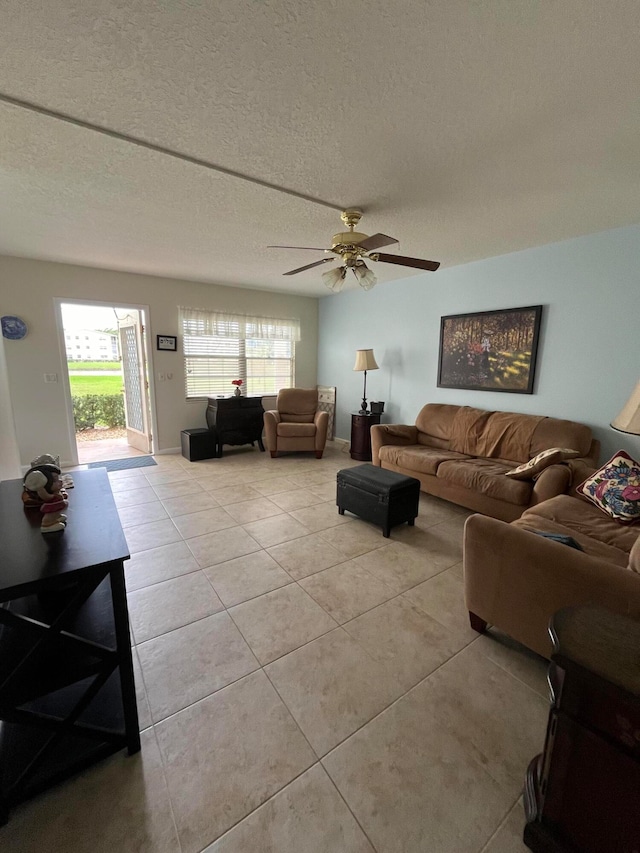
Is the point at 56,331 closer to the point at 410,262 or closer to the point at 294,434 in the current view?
the point at 294,434

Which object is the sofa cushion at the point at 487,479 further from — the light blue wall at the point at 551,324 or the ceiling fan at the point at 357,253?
the ceiling fan at the point at 357,253

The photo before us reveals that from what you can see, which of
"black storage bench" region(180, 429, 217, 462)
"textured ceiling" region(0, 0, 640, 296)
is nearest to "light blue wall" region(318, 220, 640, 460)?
"textured ceiling" region(0, 0, 640, 296)

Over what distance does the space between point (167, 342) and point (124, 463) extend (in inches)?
69.4

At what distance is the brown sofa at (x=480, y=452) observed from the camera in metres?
2.85

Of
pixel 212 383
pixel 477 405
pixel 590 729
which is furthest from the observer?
pixel 212 383

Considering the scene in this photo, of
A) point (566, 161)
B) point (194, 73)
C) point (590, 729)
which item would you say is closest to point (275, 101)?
point (194, 73)

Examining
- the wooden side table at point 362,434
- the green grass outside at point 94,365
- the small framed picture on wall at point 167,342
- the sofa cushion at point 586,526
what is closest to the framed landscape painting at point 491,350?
the wooden side table at point 362,434

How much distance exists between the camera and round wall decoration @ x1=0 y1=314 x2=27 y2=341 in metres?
3.91

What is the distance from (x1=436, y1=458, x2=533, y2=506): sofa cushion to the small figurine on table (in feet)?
9.60

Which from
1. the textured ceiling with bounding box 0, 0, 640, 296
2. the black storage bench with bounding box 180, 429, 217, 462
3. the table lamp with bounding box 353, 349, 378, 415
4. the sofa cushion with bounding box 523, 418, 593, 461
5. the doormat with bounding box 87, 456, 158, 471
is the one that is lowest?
the doormat with bounding box 87, 456, 158, 471

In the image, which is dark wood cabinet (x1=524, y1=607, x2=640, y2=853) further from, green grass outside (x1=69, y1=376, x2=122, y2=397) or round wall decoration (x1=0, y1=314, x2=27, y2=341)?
green grass outside (x1=69, y1=376, x2=122, y2=397)

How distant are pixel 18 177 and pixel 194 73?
5.20ft

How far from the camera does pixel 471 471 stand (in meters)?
3.18

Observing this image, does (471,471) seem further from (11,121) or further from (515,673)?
(11,121)
